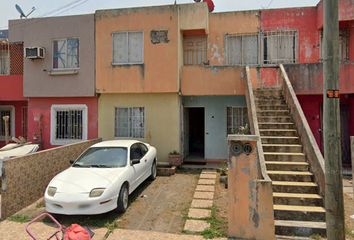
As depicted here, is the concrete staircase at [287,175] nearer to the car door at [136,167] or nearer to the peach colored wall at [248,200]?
the peach colored wall at [248,200]

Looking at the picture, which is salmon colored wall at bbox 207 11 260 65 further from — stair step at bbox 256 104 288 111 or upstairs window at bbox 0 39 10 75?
upstairs window at bbox 0 39 10 75

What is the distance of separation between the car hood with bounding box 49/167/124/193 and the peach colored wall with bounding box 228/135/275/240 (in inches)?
105

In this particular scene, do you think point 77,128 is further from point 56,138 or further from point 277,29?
point 277,29

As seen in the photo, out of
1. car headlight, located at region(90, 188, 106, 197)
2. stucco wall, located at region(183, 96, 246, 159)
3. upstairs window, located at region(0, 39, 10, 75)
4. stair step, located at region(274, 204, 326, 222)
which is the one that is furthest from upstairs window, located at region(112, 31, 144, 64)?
stair step, located at region(274, 204, 326, 222)

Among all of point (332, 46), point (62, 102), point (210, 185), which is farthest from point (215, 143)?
point (332, 46)

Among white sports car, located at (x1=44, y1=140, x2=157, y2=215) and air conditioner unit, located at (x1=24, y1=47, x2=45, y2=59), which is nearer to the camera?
white sports car, located at (x1=44, y1=140, x2=157, y2=215)

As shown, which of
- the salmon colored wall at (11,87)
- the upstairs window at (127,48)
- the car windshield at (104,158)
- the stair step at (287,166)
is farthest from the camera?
the salmon colored wall at (11,87)

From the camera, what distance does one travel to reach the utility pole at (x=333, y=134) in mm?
3646

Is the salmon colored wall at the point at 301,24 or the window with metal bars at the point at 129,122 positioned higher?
the salmon colored wall at the point at 301,24

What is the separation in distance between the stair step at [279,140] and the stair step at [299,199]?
5.80 ft

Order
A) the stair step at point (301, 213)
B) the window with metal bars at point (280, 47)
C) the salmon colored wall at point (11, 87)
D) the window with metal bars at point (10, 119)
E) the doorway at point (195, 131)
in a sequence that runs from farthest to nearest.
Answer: the doorway at point (195, 131) → the window with metal bars at point (10, 119) → the salmon colored wall at point (11, 87) → the window with metal bars at point (280, 47) → the stair step at point (301, 213)

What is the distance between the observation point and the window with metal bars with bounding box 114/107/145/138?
10461mm

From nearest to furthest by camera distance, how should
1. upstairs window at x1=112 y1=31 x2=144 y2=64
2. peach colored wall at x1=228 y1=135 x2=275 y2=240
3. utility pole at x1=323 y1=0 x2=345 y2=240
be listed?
utility pole at x1=323 y1=0 x2=345 y2=240, peach colored wall at x1=228 y1=135 x2=275 y2=240, upstairs window at x1=112 y1=31 x2=144 y2=64

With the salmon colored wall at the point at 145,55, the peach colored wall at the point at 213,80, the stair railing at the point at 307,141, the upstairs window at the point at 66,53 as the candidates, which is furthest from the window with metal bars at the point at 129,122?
the stair railing at the point at 307,141
